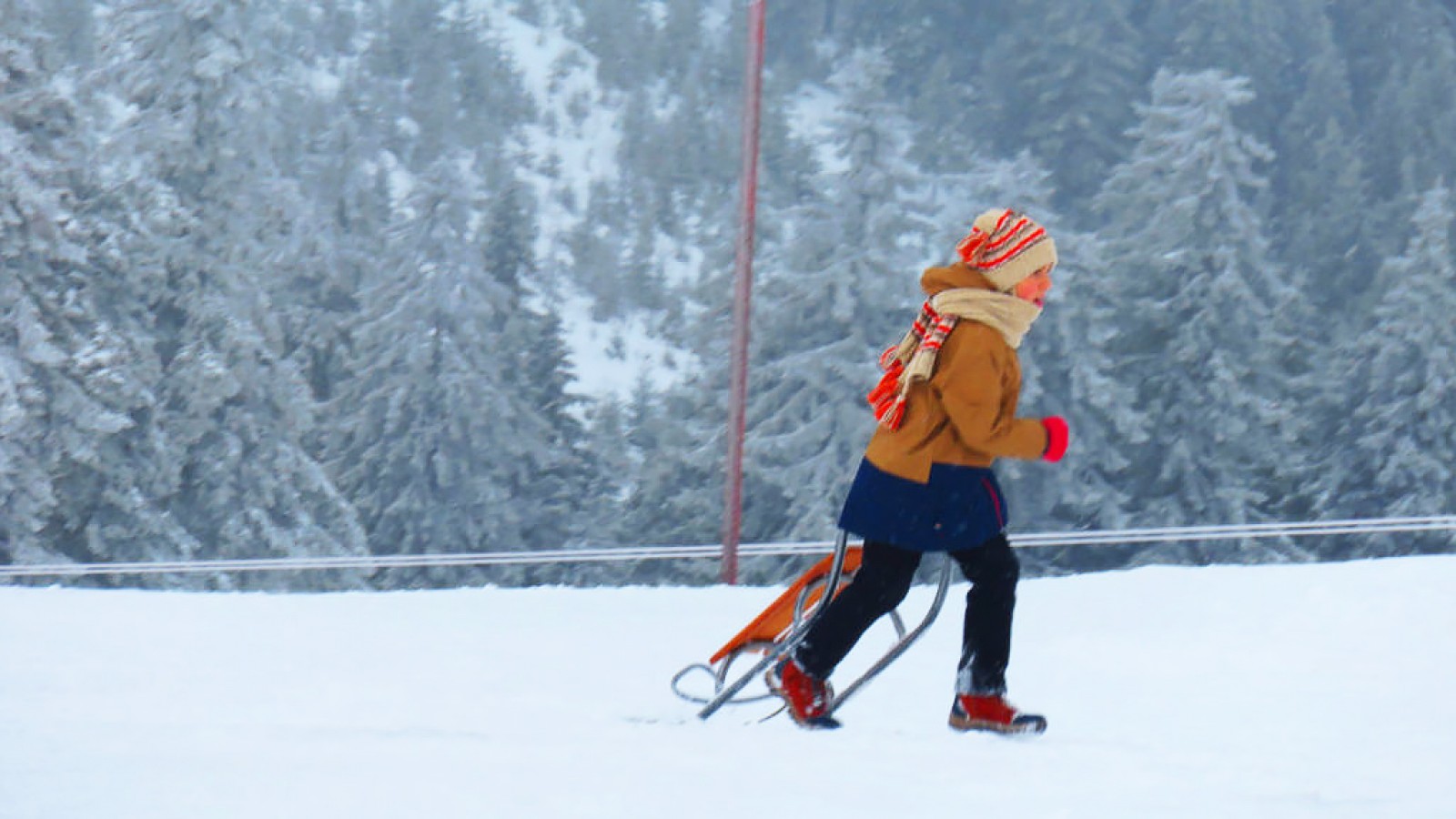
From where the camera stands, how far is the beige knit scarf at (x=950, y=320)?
156 inches

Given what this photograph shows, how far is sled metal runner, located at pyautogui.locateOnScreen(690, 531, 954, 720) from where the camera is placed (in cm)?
421

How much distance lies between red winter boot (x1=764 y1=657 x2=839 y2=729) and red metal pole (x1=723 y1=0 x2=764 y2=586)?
5.11 m

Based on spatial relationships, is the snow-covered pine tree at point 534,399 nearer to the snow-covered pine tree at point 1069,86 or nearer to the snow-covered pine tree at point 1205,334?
the snow-covered pine tree at point 1205,334

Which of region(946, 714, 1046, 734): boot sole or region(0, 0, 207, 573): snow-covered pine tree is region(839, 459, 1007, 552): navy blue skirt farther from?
region(0, 0, 207, 573): snow-covered pine tree

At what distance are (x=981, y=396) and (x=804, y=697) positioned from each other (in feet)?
3.09

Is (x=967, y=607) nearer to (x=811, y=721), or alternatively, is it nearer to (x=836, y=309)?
(x=811, y=721)

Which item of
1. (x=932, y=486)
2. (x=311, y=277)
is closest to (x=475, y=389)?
(x=311, y=277)

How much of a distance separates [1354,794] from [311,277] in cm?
3431

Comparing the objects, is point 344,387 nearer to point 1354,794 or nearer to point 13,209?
point 13,209

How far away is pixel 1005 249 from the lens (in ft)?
13.3

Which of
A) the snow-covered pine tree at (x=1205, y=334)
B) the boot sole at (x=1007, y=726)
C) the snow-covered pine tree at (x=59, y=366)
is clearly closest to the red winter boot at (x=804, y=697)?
the boot sole at (x=1007, y=726)

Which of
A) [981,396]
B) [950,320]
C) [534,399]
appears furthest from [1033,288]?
[534,399]

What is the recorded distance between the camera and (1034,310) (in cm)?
405

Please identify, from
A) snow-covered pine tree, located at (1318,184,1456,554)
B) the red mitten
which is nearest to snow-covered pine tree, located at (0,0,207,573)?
the red mitten
